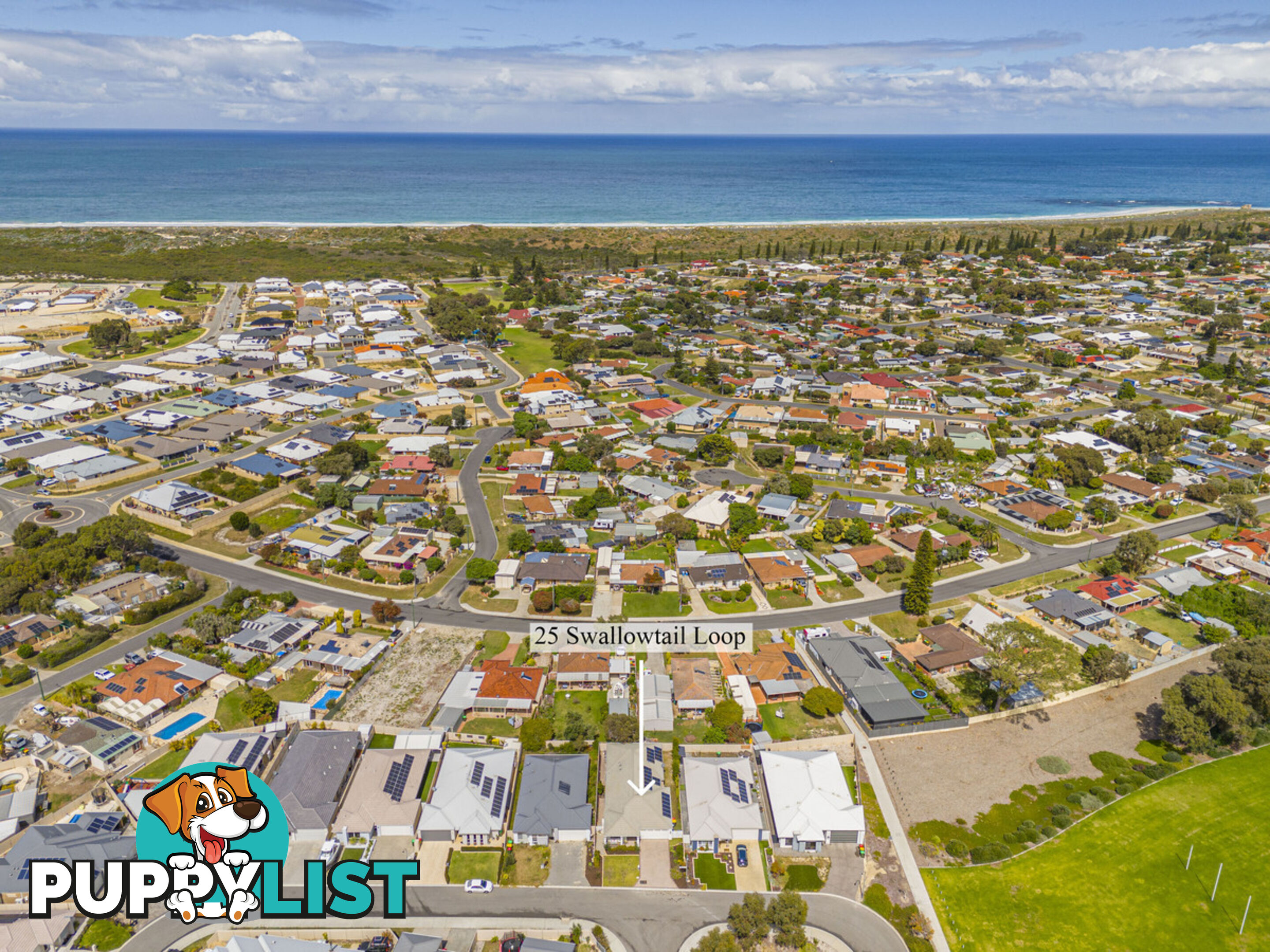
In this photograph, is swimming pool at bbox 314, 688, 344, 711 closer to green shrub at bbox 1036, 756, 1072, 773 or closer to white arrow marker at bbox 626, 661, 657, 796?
white arrow marker at bbox 626, 661, 657, 796

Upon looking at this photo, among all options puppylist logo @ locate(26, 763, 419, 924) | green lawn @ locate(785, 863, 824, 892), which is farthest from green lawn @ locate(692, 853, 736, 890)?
puppylist logo @ locate(26, 763, 419, 924)

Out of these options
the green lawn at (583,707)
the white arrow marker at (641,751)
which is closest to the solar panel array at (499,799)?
the green lawn at (583,707)

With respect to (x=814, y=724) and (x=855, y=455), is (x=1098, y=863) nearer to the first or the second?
(x=814, y=724)

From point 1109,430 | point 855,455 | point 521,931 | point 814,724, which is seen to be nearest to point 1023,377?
point 1109,430

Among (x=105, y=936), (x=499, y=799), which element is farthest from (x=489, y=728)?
(x=105, y=936)

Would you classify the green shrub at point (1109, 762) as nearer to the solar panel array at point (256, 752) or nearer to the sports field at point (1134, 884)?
the sports field at point (1134, 884)

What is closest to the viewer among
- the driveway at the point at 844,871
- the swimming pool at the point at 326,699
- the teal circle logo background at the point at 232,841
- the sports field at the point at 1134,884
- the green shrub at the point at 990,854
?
the teal circle logo background at the point at 232,841
